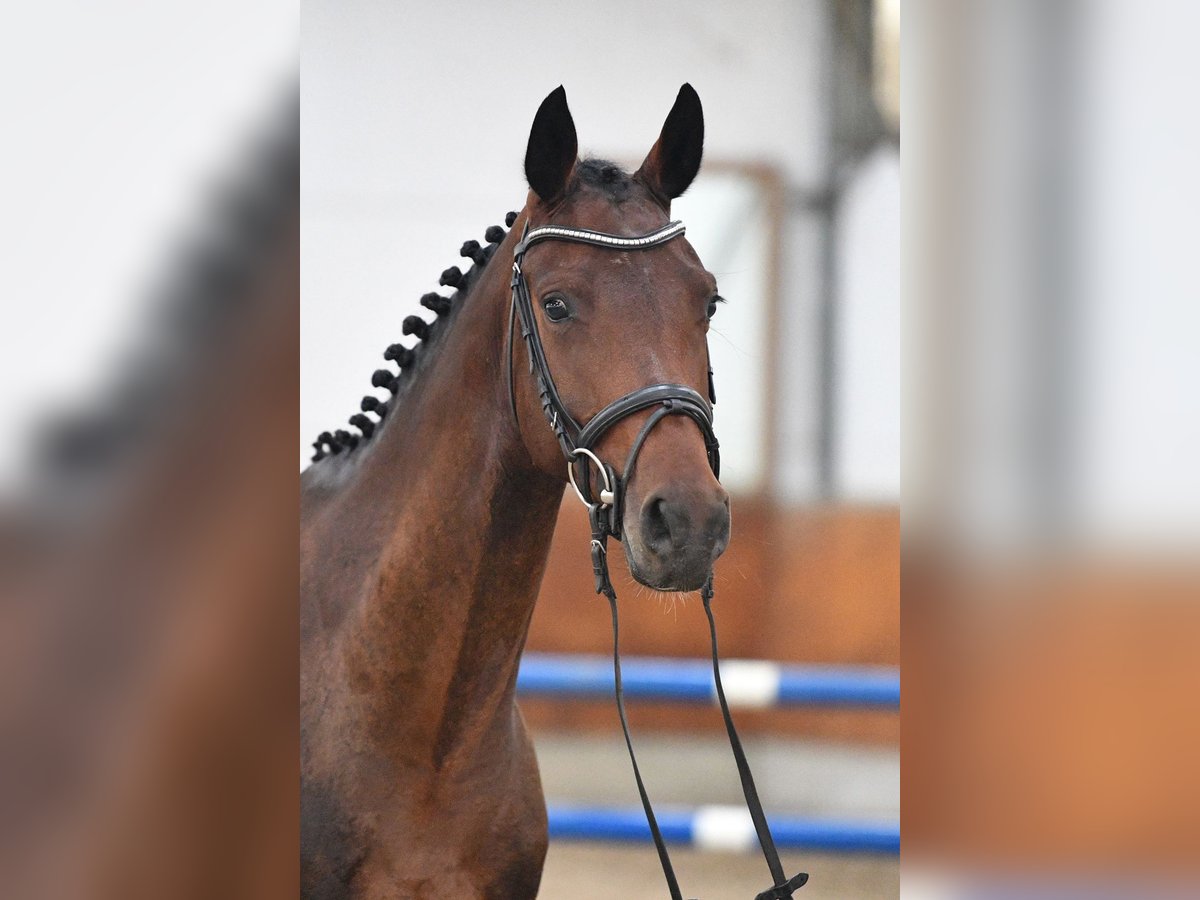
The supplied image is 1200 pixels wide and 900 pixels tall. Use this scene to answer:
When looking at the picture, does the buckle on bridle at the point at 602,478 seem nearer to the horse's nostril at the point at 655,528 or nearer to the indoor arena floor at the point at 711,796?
the horse's nostril at the point at 655,528

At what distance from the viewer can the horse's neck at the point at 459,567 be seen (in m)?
1.02

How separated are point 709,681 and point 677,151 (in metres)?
0.82

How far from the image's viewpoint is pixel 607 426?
2.89 ft

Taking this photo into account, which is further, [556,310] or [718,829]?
[718,829]

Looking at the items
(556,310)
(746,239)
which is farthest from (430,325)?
(746,239)

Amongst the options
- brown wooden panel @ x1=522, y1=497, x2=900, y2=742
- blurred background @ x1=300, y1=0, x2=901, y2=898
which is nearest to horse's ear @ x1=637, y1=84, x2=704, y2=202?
blurred background @ x1=300, y1=0, x2=901, y2=898

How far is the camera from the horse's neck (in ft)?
3.34

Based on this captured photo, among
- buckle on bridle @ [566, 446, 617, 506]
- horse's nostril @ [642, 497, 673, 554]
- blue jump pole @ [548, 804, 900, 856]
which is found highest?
buckle on bridle @ [566, 446, 617, 506]

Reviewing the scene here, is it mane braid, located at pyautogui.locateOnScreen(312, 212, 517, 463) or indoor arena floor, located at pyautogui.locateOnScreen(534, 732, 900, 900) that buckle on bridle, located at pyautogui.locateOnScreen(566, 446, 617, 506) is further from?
indoor arena floor, located at pyautogui.locateOnScreen(534, 732, 900, 900)

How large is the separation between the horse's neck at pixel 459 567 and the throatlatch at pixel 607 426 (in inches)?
2.5

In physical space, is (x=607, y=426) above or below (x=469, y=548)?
above
